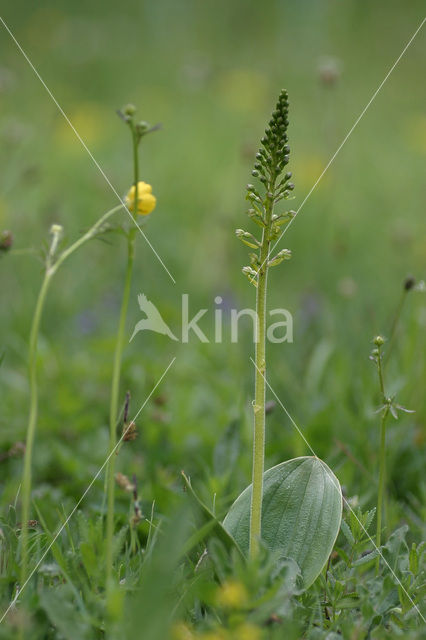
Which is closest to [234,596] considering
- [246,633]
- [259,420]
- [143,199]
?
[246,633]

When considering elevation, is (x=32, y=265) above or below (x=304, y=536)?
above

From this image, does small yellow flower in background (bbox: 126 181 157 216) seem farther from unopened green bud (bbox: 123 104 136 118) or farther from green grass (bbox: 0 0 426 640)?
green grass (bbox: 0 0 426 640)

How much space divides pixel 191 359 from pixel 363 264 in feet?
3.89

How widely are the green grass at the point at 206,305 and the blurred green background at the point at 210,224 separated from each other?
1 centimetres

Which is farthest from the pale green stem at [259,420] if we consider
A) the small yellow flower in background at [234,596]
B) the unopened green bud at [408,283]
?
the unopened green bud at [408,283]

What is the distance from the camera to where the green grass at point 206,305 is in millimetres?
1129

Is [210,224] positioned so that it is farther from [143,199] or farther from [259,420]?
[259,420]

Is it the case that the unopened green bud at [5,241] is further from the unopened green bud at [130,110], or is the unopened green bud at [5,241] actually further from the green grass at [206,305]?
the green grass at [206,305]

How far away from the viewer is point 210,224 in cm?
363

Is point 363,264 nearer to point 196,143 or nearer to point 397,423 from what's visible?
point 397,423

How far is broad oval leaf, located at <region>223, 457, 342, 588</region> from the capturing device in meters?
1.23

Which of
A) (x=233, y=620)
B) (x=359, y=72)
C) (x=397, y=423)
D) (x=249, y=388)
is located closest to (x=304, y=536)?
(x=233, y=620)

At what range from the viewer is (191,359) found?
8.01 feet

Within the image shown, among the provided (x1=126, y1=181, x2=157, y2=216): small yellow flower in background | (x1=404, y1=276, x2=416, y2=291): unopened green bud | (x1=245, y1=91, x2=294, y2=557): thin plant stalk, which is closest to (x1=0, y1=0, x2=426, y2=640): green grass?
(x1=245, y1=91, x2=294, y2=557): thin plant stalk
